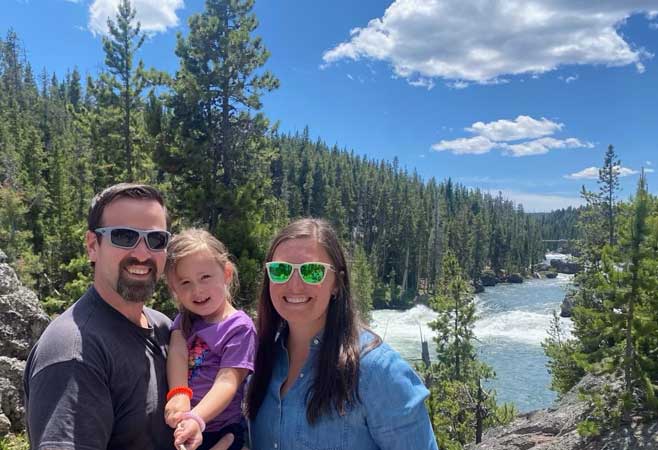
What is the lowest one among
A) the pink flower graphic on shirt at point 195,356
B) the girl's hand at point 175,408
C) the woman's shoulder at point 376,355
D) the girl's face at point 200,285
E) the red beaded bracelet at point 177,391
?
the girl's hand at point 175,408

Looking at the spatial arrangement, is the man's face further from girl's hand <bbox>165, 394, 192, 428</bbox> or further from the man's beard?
girl's hand <bbox>165, 394, 192, 428</bbox>

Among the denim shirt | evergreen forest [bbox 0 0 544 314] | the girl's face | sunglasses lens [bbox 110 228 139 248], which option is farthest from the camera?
evergreen forest [bbox 0 0 544 314]

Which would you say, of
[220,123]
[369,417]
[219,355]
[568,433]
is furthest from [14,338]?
[568,433]

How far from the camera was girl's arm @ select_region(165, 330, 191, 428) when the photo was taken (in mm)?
2122

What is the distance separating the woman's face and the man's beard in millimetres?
622

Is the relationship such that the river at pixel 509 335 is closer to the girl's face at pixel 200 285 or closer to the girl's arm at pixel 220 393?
the girl's face at pixel 200 285

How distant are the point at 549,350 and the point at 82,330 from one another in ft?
69.8

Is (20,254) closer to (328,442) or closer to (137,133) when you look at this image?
(137,133)

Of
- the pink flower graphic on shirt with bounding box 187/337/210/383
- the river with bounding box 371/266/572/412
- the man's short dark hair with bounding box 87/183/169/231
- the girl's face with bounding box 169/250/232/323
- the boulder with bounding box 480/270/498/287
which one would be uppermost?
the man's short dark hair with bounding box 87/183/169/231

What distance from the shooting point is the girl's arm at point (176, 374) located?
2122 mm

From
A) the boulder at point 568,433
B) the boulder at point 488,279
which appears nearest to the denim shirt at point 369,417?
the boulder at point 568,433

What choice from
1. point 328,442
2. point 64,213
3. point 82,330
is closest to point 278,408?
point 328,442

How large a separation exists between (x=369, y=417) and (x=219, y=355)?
37.2 inches

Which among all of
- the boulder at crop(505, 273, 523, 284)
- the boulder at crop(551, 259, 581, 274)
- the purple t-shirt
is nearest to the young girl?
the purple t-shirt
